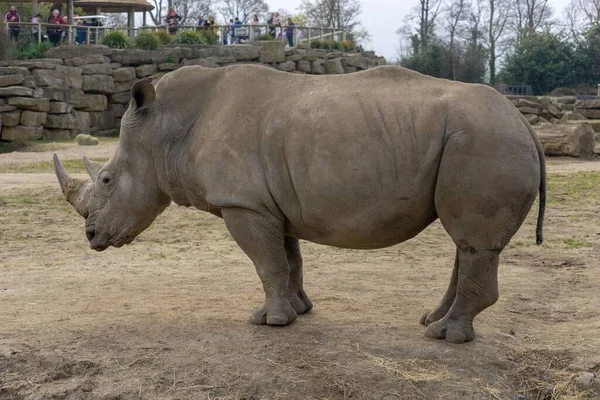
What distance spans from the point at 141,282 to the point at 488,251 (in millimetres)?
3574

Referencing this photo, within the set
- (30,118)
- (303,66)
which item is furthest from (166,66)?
(30,118)

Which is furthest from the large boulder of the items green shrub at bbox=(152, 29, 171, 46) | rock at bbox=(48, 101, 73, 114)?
green shrub at bbox=(152, 29, 171, 46)

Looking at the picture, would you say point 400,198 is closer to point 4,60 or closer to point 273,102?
point 273,102

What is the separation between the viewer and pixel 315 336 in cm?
656

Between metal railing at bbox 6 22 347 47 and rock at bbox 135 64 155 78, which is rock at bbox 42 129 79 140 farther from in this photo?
rock at bbox 135 64 155 78

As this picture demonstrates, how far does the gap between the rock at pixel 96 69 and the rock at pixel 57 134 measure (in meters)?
2.88

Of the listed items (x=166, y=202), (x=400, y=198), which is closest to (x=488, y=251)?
(x=400, y=198)

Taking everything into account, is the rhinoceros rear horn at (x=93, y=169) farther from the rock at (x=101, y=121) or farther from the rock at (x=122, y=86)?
the rock at (x=122, y=86)

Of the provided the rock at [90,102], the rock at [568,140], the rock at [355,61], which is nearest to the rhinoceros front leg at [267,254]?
the rock at [568,140]

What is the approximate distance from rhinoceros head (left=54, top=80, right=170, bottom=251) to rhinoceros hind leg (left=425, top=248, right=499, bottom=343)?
2.26 meters

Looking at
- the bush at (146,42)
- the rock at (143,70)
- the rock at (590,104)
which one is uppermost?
the bush at (146,42)

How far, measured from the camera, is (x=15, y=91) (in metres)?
29.1

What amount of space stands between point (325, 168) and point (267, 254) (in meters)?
0.79

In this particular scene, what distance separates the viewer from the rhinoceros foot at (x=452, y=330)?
635cm
